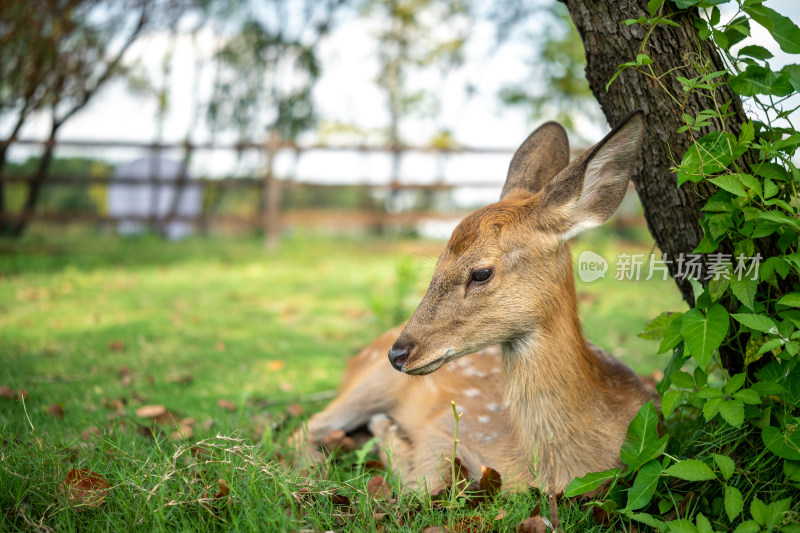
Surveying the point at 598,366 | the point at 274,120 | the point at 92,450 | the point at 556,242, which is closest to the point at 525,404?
the point at 598,366

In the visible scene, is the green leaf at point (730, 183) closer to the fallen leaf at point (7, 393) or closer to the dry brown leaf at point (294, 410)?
the dry brown leaf at point (294, 410)

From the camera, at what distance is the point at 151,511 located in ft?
6.02

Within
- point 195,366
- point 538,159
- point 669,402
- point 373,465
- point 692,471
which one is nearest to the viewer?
point 692,471

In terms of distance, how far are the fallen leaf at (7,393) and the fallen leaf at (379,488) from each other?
2.05 metres

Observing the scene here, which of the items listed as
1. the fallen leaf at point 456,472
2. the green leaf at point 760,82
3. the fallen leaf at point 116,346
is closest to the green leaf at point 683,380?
the fallen leaf at point 456,472

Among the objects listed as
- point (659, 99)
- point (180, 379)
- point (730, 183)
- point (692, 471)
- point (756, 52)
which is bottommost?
point (180, 379)

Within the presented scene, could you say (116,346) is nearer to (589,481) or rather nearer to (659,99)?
(589,481)

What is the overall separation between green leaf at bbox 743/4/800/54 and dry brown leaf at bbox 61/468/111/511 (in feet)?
7.75

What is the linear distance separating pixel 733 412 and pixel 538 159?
1.33 metres

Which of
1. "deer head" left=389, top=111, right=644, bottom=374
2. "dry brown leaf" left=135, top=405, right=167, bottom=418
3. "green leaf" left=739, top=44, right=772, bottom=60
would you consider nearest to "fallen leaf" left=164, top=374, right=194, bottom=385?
"dry brown leaf" left=135, top=405, right=167, bottom=418

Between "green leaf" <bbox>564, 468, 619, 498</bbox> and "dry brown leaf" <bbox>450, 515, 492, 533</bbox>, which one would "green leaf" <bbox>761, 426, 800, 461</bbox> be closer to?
"green leaf" <bbox>564, 468, 619, 498</bbox>

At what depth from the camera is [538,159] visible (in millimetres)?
2816

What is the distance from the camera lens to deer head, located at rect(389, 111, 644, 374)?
217cm

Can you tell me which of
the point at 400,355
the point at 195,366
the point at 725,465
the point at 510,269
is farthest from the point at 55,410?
the point at 725,465
